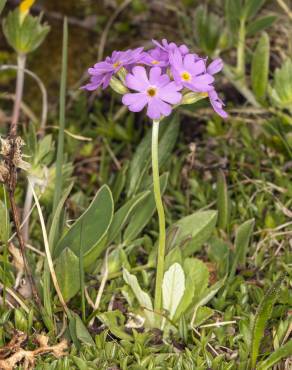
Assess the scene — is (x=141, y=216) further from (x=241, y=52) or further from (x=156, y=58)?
(x=241, y=52)

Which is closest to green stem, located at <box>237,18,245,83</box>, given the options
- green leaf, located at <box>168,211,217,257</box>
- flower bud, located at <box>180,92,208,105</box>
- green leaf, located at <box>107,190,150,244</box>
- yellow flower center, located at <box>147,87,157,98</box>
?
green leaf, located at <box>168,211,217,257</box>

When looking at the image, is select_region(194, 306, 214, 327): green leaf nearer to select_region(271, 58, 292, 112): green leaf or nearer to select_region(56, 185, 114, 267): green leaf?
select_region(56, 185, 114, 267): green leaf

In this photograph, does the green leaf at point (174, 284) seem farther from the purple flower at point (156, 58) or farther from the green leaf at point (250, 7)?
the green leaf at point (250, 7)

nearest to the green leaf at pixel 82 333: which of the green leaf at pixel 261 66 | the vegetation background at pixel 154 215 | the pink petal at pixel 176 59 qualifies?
the vegetation background at pixel 154 215

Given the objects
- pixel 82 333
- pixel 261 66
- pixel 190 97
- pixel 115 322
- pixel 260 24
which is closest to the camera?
pixel 190 97

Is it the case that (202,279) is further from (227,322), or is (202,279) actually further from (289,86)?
(289,86)

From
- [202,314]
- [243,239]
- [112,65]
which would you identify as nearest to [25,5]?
[112,65]

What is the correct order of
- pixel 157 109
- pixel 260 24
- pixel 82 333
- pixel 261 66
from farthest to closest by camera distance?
pixel 260 24, pixel 261 66, pixel 82 333, pixel 157 109
